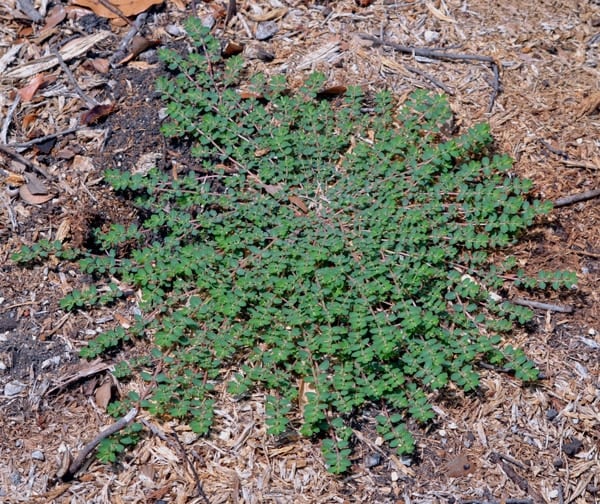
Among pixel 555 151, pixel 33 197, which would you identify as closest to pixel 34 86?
pixel 33 197

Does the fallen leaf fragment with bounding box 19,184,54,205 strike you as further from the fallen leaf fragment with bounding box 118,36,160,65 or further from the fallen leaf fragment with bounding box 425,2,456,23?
the fallen leaf fragment with bounding box 425,2,456,23

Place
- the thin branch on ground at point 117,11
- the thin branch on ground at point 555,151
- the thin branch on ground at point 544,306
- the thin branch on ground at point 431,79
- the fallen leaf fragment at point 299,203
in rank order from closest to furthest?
the thin branch on ground at point 544,306
the fallen leaf fragment at point 299,203
the thin branch on ground at point 555,151
the thin branch on ground at point 431,79
the thin branch on ground at point 117,11

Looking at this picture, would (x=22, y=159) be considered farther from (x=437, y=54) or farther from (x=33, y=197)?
(x=437, y=54)

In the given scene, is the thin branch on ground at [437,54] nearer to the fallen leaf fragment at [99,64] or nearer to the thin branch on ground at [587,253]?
the thin branch on ground at [587,253]

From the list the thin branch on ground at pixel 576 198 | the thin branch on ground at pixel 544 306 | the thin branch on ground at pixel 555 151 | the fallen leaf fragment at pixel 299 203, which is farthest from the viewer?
the thin branch on ground at pixel 555 151

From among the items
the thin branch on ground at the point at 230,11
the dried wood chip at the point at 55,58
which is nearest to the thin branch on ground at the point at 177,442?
the dried wood chip at the point at 55,58

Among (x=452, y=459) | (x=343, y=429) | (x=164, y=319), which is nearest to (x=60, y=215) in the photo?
(x=164, y=319)
